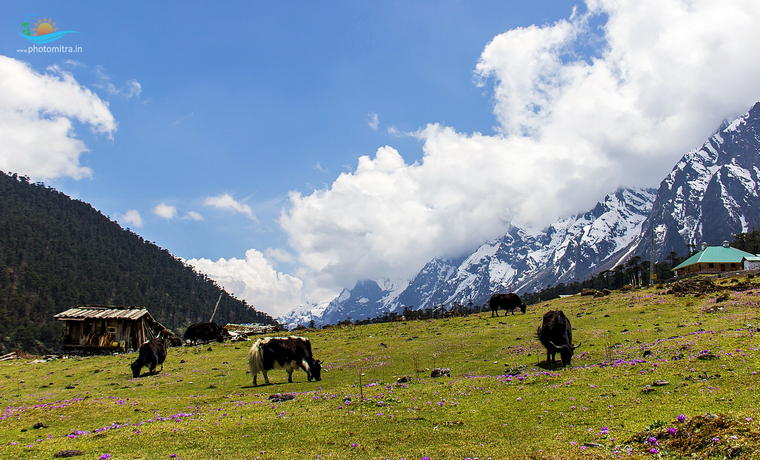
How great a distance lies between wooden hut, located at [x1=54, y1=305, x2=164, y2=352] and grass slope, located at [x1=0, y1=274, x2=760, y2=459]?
27.1m

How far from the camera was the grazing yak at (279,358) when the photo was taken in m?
27.7

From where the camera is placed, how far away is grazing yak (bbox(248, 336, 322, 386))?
2767cm

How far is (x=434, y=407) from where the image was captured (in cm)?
1695

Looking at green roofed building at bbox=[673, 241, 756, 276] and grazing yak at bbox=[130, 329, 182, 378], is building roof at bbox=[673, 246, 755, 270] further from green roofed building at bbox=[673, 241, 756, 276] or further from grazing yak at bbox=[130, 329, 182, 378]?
grazing yak at bbox=[130, 329, 182, 378]

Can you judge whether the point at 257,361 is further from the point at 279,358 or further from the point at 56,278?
the point at 56,278

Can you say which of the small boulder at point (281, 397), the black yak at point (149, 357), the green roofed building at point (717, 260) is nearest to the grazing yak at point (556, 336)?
the small boulder at point (281, 397)

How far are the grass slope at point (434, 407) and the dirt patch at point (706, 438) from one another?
0.18 feet

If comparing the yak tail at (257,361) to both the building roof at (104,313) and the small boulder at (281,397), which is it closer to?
the small boulder at (281,397)

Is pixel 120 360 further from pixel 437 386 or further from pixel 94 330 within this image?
pixel 437 386

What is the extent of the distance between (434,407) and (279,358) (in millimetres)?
13460

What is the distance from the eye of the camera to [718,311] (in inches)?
1487

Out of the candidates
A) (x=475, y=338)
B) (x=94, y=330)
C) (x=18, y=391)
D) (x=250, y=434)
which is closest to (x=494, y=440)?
(x=250, y=434)

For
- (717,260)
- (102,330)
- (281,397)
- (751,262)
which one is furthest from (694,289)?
(102,330)

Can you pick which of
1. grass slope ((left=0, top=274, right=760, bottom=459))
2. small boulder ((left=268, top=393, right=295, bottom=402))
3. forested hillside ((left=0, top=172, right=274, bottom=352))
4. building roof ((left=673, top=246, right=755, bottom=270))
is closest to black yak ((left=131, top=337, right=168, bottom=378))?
grass slope ((left=0, top=274, right=760, bottom=459))
